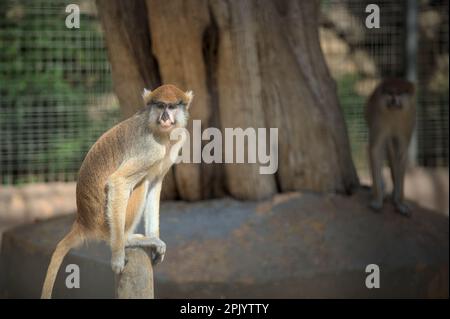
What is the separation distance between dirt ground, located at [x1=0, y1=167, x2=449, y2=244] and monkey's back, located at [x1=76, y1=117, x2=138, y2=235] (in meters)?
2.99

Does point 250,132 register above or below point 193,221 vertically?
above

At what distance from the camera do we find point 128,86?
475 centimetres

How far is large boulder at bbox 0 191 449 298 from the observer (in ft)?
15.0

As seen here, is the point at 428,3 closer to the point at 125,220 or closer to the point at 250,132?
the point at 250,132

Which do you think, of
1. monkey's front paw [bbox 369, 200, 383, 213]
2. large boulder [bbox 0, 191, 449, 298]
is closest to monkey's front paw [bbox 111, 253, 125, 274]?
large boulder [bbox 0, 191, 449, 298]

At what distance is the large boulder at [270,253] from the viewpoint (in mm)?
4570

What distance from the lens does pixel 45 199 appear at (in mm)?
6598

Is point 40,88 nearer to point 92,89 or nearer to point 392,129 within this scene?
point 92,89

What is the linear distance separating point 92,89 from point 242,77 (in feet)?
7.07

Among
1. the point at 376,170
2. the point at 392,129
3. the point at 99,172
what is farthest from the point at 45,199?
the point at 99,172

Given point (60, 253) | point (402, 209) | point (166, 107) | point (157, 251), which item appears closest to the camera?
point (166, 107)

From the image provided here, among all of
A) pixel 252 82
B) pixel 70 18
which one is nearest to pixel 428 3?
pixel 252 82

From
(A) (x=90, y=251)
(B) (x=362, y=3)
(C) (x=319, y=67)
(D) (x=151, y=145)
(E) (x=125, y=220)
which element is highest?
(B) (x=362, y=3)
